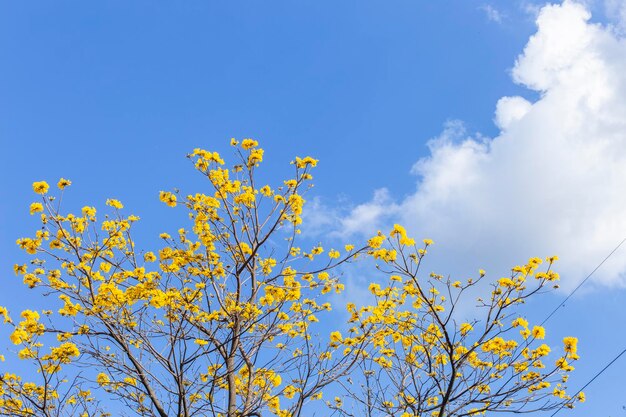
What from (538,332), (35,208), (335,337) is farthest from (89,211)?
(538,332)

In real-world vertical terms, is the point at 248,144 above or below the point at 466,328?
above

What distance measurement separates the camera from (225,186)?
633 cm

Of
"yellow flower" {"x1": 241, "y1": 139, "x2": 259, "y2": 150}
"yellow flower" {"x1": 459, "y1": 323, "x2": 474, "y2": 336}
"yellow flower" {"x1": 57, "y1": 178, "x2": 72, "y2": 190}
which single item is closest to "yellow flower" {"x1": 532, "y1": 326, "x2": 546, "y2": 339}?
"yellow flower" {"x1": 459, "y1": 323, "x2": 474, "y2": 336}

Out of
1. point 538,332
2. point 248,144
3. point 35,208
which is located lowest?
point 538,332

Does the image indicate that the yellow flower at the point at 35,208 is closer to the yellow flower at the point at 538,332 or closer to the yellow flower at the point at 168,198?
the yellow flower at the point at 168,198

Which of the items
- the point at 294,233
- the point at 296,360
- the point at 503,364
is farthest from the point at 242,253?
the point at 503,364

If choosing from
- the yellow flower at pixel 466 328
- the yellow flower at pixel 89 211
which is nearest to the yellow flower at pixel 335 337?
the yellow flower at pixel 466 328

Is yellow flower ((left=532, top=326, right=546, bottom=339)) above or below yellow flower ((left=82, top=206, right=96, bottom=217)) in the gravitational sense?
below

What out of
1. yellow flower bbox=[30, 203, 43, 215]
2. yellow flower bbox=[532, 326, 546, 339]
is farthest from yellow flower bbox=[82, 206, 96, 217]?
yellow flower bbox=[532, 326, 546, 339]

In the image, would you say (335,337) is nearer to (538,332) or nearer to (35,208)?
(538,332)

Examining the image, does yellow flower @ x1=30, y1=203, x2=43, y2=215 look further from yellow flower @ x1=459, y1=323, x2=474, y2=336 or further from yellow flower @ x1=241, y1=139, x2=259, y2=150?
yellow flower @ x1=459, y1=323, x2=474, y2=336

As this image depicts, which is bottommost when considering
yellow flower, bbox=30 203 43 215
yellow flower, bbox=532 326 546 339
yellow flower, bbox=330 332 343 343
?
yellow flower, bbox=532 326 546 339

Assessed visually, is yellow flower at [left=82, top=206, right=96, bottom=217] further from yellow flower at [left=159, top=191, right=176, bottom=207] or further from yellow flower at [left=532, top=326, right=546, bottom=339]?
yellow flower at [left=532, top=326, right=546, bottom=339]

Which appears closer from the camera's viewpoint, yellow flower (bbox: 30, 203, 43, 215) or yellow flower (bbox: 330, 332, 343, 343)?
yellow flower (bbox: 30, 203, 43, 215)
